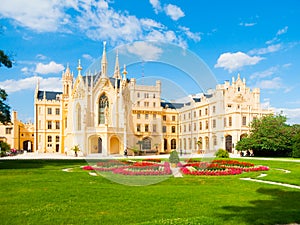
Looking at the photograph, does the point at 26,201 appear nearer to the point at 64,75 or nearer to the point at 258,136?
the point at 258,136

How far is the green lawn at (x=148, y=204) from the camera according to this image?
7738 mm

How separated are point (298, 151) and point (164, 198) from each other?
35139 mm

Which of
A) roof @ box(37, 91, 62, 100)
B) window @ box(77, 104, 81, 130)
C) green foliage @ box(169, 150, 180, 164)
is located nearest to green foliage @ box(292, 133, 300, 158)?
green foliage @ box(169, 150, 180, 164)

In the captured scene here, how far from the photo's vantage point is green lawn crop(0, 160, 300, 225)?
7.74 m

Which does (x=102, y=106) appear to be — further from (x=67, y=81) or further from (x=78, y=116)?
(x=67, y=81)

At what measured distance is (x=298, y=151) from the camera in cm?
3966

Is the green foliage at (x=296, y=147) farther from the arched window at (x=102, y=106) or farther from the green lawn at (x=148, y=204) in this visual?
the green lawn at (x=148, y=204)

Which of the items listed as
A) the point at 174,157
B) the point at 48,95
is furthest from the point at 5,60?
the point at 48,95

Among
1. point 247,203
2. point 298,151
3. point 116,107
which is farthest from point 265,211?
point 116,107

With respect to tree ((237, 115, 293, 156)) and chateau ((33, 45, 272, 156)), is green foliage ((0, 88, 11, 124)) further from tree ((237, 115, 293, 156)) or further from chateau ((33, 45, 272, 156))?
tree ((237, 115, 293, 156))

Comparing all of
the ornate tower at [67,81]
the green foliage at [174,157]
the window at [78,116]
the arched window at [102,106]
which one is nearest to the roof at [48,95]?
the ornate tower at [67,81]

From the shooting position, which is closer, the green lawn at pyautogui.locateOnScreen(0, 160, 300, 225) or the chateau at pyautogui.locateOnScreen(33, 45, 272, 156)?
the green lawn at pyautogui.locateOnScreen(0, 160, 300, 225)

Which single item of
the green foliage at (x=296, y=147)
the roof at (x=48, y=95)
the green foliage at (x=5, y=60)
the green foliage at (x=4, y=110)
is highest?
the roof at (x=48, y=95)

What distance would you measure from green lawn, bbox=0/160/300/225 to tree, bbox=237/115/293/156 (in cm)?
3123
